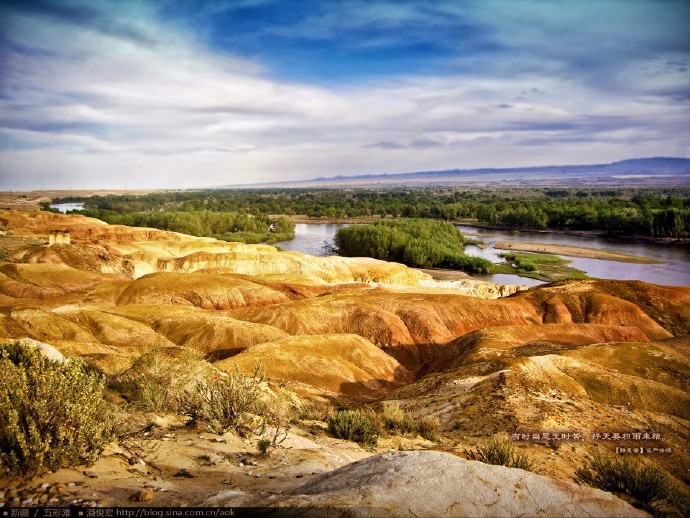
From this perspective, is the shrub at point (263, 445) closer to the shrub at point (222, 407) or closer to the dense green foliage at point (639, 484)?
the shrub at point (222, 407)

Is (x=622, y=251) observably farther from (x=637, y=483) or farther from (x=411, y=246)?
(x=637, y=483)

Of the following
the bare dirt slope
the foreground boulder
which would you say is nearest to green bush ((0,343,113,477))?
the bare dirt slope

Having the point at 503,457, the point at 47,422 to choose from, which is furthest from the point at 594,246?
the point at 47,422

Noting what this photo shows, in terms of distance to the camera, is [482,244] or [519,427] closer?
[519,427]

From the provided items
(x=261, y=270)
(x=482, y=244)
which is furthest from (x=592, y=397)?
(x=482, y=244)

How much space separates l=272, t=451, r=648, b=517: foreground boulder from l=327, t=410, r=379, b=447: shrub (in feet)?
14.1

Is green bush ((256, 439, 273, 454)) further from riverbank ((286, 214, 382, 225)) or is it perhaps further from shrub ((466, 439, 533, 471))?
riverbank ((286, 214, 382, 225))

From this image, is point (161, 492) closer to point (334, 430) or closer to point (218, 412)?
point (218, 412)

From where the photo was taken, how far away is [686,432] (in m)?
14.0

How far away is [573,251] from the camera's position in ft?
311

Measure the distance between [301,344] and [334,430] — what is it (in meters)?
17.5

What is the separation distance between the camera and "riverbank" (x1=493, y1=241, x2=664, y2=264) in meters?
84.8

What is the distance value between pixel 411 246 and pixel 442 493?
81.9 metres

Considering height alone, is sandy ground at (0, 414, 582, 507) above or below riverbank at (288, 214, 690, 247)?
above
